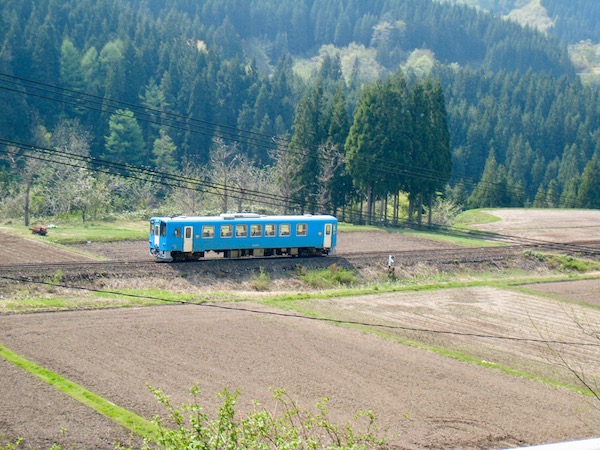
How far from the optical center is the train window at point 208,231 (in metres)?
41.8

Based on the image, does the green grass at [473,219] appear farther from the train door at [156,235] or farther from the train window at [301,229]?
the train door at [156,235]

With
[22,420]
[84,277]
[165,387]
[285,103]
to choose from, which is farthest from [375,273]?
[285,103]

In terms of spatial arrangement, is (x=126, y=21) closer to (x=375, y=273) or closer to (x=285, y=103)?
(x=285, y=103)

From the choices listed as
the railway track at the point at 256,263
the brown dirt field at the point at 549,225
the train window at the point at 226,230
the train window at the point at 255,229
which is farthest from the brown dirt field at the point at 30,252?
the brown dirt field at the point at 549,225

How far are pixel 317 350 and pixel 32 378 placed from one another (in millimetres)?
8991

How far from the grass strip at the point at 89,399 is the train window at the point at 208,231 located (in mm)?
17484

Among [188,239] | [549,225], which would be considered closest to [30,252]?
[188,239]

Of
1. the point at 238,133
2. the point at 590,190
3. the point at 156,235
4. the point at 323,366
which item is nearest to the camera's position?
the point at 323,366

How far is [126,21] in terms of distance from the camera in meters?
133

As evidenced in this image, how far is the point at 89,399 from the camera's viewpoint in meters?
20.8

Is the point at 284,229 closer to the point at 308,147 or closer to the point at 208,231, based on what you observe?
the point at 208,231

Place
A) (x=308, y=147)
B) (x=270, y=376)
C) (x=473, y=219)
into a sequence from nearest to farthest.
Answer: (x=270, y=376) → (x=308, y=147) → (x=473, y=219)

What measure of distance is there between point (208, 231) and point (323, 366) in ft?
58.5

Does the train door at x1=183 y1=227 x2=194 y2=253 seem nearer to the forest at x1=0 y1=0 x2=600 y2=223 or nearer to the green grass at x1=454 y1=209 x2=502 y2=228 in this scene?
the forest at x1=0 y1=0 x2=600 y2=223
